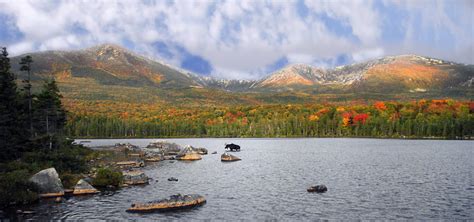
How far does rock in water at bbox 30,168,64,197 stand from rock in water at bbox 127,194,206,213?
12437 mm

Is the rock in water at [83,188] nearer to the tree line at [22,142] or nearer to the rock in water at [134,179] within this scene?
the tree line at [22,142]

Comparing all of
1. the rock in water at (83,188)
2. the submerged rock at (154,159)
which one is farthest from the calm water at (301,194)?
the submerged rock at (154,159)

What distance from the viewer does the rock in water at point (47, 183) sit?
45.0 metres

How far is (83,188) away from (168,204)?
13.7 metres

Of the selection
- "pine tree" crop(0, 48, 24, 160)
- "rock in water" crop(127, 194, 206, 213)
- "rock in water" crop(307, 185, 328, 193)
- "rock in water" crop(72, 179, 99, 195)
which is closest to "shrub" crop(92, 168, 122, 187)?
"rock in water" crop(72, 179, 99, 195)

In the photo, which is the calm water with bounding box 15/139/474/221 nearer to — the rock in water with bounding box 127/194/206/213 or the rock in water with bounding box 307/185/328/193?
the rock in water with bounding box 307/185/328/193

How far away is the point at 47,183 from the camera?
45.8 meters

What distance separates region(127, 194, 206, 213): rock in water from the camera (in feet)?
126

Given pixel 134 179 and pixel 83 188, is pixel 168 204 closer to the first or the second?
pixel 83 188

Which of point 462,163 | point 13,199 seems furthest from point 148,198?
point 462,163

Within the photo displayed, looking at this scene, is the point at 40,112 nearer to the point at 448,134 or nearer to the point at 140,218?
the point at 140,218

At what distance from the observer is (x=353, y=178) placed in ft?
197

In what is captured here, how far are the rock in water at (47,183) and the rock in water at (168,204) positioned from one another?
490 inches

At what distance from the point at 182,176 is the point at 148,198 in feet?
63.3
